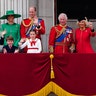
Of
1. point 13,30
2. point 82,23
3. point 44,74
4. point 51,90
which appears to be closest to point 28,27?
point 13,30

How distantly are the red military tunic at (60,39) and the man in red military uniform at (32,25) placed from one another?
0.24m

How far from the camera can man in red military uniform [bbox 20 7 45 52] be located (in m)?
11.3

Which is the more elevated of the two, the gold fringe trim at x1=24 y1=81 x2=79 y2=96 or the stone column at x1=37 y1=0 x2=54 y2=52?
the stone column at x1=37 y1=0 x2=54 y2=52

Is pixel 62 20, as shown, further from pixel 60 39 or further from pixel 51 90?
pixel 51 90

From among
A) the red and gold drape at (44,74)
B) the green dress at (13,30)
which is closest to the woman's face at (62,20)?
the green dress at (13,30)

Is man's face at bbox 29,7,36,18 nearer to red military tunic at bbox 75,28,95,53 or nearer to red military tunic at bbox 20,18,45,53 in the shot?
red military tunic at bbox 20,18,45,53

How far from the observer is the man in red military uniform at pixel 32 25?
11.3 meters

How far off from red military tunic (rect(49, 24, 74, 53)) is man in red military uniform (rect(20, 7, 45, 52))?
0.24 metres

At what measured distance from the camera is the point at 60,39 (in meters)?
11.4

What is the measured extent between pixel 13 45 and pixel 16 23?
904 mm

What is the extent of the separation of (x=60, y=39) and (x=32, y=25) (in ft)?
2.08

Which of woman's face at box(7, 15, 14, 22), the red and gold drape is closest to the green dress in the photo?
woman's face at box(7, 15, 14, 22)

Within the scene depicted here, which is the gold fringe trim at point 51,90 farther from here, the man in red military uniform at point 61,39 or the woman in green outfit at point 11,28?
the woman in green outfit at point 11,28

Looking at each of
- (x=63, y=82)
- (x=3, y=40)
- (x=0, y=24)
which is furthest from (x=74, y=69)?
(x=0, y=24)
